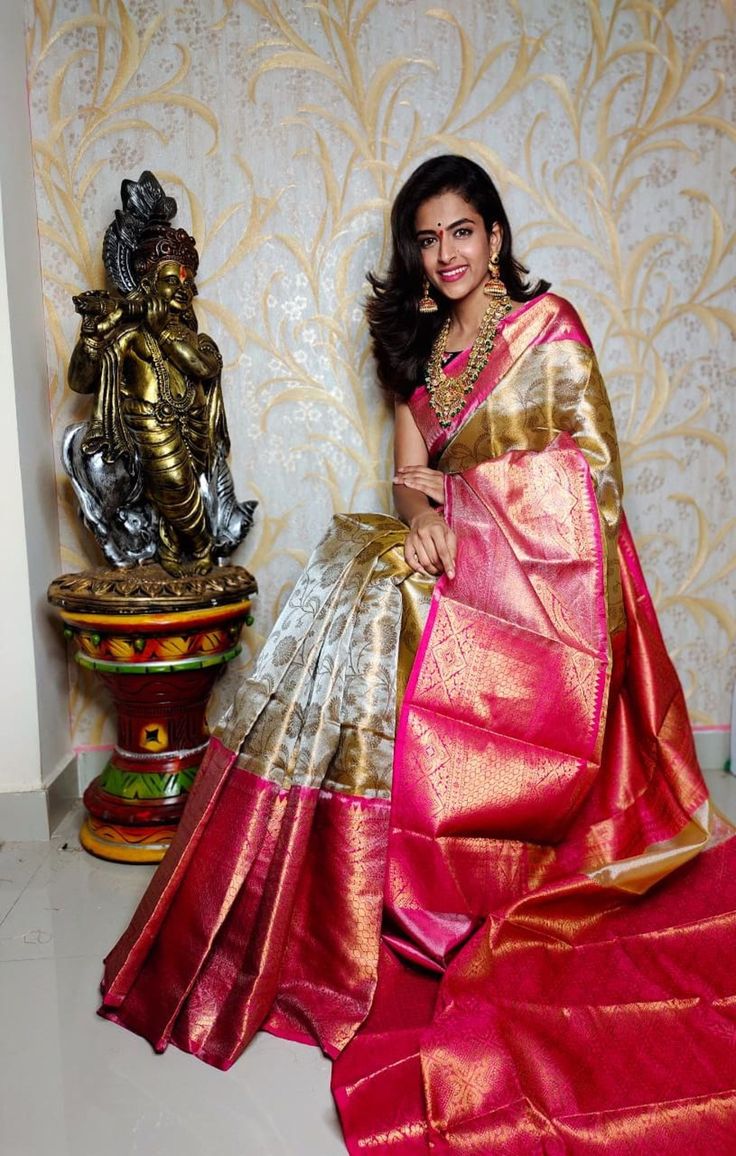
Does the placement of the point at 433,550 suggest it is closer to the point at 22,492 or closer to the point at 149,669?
the point at 149,669

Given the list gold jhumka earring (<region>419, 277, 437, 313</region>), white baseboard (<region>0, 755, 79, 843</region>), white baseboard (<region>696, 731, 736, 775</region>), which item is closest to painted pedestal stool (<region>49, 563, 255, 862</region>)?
white baseboard (<region>0, 755, 79, 843</region>)

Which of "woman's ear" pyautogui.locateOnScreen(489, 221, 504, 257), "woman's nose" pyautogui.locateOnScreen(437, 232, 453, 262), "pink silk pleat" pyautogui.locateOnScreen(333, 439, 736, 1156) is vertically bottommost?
"pink silk pleat" pyautogui.locateOnScreen(333, 439, 736, 1156)

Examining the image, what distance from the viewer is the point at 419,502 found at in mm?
2143

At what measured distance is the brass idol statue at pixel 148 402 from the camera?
2.23 meters

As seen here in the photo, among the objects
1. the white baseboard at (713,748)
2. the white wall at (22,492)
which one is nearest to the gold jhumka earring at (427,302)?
the white wall at (22,492)

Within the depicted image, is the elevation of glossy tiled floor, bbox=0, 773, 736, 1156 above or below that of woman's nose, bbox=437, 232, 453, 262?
below

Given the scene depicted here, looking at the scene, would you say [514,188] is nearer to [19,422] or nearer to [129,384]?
[129,384]

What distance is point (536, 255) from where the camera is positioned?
2584 millimetres

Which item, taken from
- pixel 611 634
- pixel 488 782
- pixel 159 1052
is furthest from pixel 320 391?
pixel 159 1052

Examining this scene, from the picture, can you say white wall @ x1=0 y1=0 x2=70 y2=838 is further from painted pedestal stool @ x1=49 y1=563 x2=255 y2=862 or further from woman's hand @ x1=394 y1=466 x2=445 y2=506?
woman's hand @ x1=394 y1=466 x2=445 y2=506

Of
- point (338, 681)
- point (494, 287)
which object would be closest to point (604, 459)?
point (494, 287)

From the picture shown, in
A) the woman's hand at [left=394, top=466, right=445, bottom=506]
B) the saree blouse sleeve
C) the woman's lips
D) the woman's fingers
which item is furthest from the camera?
the woman's lips

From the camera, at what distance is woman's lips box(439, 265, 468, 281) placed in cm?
221

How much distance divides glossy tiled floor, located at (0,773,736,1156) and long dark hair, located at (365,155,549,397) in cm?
148
